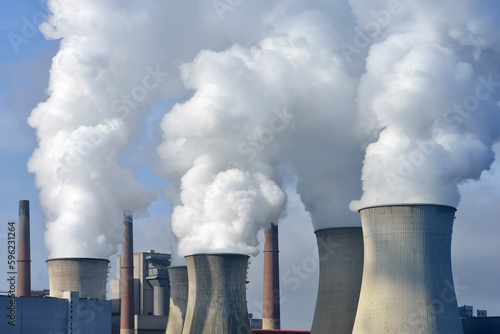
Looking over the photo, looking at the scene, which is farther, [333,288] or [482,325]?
[482,325]

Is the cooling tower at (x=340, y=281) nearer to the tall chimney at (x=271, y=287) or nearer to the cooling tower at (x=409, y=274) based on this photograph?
the cooling tower at (x=409, y=274)

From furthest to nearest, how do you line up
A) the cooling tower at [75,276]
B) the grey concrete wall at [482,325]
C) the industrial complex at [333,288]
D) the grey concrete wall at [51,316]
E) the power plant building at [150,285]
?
the power plant building at [150,285] < the grey concrete wall at [482,325] < the cooling tower at [75,276] < the grey concrete wall at [51,316] < the industrial complex at [333,288]

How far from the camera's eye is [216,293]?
32781 millimetres

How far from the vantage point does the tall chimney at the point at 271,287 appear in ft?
154

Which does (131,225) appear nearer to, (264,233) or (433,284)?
(264,233)

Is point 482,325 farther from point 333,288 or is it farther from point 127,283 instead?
point 127,283

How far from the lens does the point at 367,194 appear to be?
3142 cm

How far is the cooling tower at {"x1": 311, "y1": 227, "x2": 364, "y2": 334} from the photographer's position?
32.8 m

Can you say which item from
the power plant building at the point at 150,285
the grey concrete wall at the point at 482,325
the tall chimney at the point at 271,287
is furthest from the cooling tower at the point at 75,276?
the power plant building at the point at 150,285

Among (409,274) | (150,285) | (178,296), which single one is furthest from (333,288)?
(150,285)

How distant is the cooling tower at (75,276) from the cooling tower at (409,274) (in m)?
11.0

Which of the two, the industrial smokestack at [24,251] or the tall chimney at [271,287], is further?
the tall chimney at [271,287]

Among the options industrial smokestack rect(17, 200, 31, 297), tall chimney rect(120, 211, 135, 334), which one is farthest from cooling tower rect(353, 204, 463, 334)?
tall chimney rect(120, 211, 135, 334)

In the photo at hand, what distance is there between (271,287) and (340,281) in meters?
14.0
